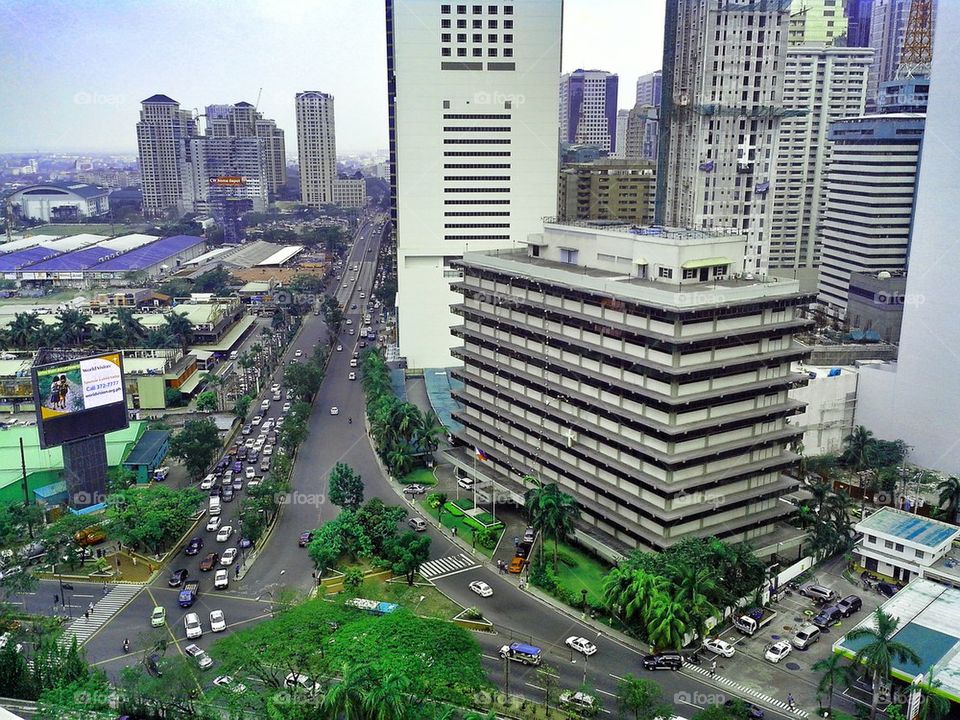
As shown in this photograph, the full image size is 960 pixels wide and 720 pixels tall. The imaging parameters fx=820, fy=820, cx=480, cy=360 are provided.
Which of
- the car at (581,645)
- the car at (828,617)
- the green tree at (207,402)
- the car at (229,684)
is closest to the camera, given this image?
the car at (229,684)

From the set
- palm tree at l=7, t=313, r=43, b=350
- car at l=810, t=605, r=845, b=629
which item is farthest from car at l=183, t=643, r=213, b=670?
palm tree at l=7, t=313, r=43, b=350

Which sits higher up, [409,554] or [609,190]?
[609,190]

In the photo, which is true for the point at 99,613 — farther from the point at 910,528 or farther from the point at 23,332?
the point at 23,332

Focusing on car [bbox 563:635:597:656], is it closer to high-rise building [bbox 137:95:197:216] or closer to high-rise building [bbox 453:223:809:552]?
high-rise building [bbox 453:223:809:552]

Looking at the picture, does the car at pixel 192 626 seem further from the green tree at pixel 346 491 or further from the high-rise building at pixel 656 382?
the high-rise building at pixel 656 382

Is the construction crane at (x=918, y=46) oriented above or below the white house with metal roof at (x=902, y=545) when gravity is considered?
above

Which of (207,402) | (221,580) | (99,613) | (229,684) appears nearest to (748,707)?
(229,684)

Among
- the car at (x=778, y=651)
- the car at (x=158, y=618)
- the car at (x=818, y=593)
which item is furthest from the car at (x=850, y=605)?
the car at (x=158, y=618)

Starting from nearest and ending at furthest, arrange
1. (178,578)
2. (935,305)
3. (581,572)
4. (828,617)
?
(828,617), (581,572), (178,578), (935,305)
